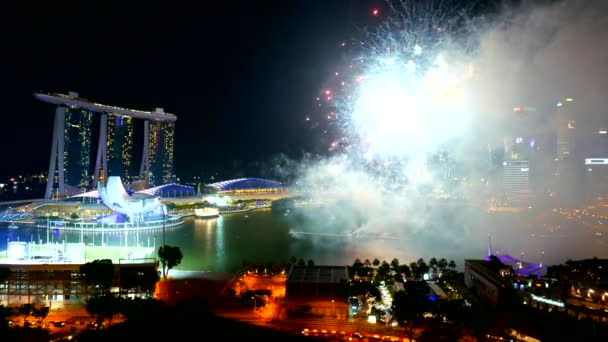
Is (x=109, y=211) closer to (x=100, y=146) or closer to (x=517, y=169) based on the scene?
(x=100, y=146)

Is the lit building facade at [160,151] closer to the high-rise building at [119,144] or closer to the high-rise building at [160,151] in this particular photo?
the high-rise building at [160,151]

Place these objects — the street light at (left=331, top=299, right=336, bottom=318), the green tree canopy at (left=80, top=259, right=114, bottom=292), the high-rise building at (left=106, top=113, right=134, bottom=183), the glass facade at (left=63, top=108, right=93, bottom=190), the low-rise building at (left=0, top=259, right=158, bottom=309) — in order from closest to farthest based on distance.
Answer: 1. the street light at (left=331, top=299, right=336, bottom=318)
2. the green tree canopy at (left=80, top=259, right=114, bottom=292)
3. the low-rise building at (left=0, top=259, right=158, bottom=309)
4. the glass facade at (left=63, top=108, right=93, bottom=190)
5. the high-rise building at (left=106, top=113, right=134, bottom=183)

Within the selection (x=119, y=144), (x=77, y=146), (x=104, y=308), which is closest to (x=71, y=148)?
(x=77, y=146)

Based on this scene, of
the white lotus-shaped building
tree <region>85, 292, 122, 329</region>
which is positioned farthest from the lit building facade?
tree <region>85, 292, 122, 329</region>

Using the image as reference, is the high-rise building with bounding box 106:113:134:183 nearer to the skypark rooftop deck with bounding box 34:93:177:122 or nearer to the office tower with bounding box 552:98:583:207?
the skypark rooftop deck with bounding box 34:93:177:122

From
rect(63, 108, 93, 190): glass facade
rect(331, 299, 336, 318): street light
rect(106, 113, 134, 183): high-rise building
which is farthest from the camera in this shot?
rect(106, 113, 134, 183): high-rise building

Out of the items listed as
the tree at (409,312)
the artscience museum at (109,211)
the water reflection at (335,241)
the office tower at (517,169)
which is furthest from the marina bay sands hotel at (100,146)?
the office tower at (517,169)

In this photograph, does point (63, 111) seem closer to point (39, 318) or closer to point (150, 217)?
point (150, 217)
